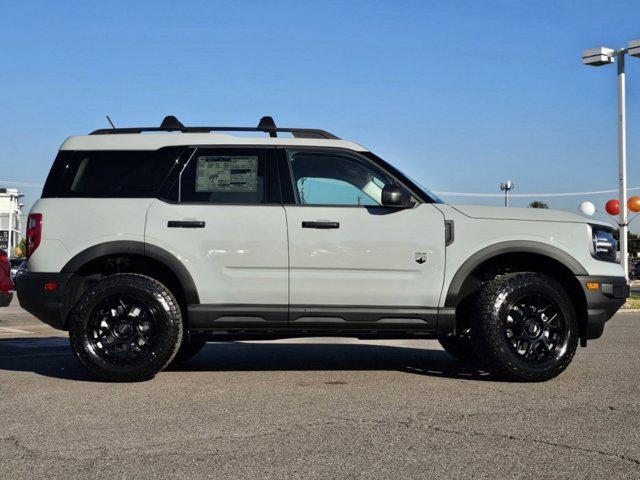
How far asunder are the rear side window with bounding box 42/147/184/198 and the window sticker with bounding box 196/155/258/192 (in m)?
0.26

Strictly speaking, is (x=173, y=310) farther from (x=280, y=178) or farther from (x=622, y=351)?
(x=622, y=351)

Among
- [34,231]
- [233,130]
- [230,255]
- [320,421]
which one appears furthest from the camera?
[233,130]

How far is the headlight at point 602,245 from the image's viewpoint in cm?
710

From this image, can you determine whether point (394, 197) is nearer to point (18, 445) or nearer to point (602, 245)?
point (602, 245)

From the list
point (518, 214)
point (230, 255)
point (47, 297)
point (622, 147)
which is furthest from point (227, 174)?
point (622, 147)

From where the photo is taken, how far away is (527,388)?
660 cm

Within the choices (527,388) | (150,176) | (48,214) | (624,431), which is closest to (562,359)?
(527,388)

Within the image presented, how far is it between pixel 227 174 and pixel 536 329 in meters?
2.84

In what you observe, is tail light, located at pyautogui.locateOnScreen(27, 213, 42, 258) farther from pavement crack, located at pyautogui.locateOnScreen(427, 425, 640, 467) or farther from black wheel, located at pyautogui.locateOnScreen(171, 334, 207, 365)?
pavement crack, located at pyautogui.locateOnScreen(427, 425, 640, 467)

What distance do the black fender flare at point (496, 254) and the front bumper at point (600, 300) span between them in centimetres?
24

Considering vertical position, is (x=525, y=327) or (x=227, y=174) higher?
(x=227, y=174)

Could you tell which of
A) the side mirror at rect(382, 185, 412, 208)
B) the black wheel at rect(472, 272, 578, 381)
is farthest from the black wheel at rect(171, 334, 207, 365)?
the black wheel at rect(472, 272, 578, 381)

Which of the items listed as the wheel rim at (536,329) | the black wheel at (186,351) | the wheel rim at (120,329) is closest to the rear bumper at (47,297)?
the wheel rim at (120,329)

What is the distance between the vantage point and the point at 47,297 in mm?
6941
